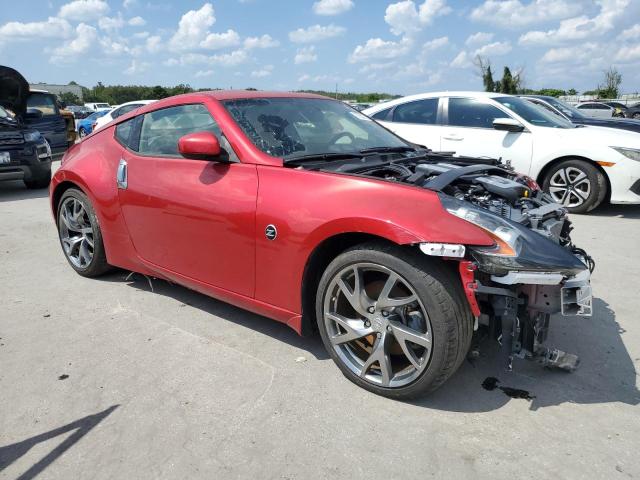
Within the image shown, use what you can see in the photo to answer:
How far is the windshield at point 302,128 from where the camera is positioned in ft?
10.5

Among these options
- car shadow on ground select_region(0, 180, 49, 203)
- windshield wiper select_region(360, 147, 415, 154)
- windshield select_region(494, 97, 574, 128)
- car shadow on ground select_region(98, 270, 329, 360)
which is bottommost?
car shadow on ground select_region(98, 270, 329, 360)

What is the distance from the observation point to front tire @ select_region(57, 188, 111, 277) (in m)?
4.21

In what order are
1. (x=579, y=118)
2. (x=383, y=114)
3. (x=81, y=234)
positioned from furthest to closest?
(x=579, y=118)
(x=383, y=114)
(x=81, y=234)

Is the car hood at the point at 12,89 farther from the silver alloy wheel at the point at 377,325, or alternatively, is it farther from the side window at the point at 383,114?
the silver alloy wheel at the point at 377,325

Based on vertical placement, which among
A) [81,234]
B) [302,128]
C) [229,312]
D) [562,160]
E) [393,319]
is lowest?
[229,312]

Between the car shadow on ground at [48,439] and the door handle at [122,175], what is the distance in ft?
5.78

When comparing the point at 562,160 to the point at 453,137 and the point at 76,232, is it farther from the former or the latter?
the point at 76,232

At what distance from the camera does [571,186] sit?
22.3ft

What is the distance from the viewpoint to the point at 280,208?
2.82 metres

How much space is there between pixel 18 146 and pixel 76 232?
5189 millimetres

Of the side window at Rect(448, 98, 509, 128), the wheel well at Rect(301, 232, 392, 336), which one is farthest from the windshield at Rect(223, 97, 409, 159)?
the side window at Rect(448, 98, 509, 128)

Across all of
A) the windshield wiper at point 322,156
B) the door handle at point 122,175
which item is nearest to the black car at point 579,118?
the windshield wiper at point 322,156

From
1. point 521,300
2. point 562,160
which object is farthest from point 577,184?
point 521,300

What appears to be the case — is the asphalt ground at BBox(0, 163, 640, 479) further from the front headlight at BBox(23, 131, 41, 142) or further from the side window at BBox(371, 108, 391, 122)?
the front headlight at BBox(23, 131, 41, 142)
